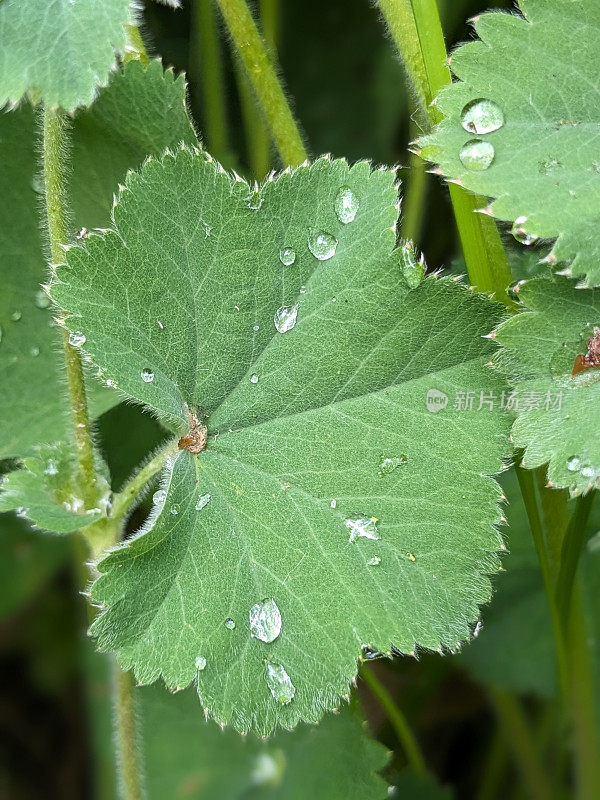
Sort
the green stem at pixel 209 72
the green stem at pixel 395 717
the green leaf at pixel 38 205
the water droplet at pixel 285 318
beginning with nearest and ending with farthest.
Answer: the water droplet at pixel 285 318
the green leaf at pixel 38 205
the green stem at pixel 395 717
the green stem at pixel 209 72

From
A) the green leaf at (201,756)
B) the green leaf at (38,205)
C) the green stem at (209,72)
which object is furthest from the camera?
the green leaf at (201,756)

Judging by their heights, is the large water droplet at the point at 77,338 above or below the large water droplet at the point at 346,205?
above

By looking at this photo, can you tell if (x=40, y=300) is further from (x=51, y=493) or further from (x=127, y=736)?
(x=127, y=736)

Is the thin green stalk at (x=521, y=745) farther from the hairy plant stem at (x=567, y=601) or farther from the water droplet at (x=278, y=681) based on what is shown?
the water droplet at (x=278, y=681)

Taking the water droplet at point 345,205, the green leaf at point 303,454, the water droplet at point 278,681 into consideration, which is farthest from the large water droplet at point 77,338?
the water droplet at point 278,681

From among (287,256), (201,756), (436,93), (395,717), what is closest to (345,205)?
(287,256)

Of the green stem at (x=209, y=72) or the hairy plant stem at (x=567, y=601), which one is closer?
the hairy plant stem at (x=567, y=601)

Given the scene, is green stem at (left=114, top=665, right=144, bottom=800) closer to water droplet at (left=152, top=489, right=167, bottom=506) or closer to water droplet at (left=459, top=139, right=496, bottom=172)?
water droplet at (left=152, top=489, right=167, bottom=506)
